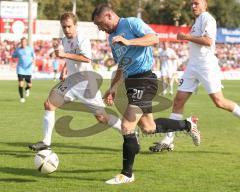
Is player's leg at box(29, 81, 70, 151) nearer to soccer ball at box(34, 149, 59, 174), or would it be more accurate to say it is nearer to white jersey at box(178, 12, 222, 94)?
soccer ball at box(34, 149, 59, 174)

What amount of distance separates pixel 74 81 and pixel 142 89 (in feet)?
8.98

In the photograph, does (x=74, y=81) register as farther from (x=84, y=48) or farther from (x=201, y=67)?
(x=201, y=67)

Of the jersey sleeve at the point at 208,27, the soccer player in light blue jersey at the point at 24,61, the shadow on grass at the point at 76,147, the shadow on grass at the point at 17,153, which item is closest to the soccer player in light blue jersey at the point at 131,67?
the jersey sleeve at the point at 208,27

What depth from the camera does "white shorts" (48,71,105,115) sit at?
1016 cm

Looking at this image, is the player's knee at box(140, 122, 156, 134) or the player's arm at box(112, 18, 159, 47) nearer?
the player's arm at box(112, 18, 159, 47)

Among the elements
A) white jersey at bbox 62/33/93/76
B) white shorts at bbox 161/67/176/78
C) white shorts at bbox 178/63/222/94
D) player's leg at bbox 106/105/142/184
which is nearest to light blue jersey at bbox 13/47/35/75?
white shorts at bbox 161/67/176/78

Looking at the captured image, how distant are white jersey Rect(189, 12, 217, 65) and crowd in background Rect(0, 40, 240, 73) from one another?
23.2m

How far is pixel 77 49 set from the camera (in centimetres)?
998

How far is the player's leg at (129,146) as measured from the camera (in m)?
7.50

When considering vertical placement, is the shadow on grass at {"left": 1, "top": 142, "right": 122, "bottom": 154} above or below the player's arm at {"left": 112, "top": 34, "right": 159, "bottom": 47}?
below

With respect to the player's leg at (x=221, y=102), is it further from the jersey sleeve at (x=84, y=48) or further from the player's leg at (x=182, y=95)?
the jersey sleeve at (x=84, y=48)

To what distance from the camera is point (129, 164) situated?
757cm

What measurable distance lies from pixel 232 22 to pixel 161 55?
211 feet

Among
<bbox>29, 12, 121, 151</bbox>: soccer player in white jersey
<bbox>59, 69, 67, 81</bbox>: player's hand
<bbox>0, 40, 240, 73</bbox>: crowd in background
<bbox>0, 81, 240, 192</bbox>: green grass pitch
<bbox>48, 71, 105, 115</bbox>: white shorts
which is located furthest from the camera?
<bbox>0, 40, 240, 73</bbox>: crowd in background
